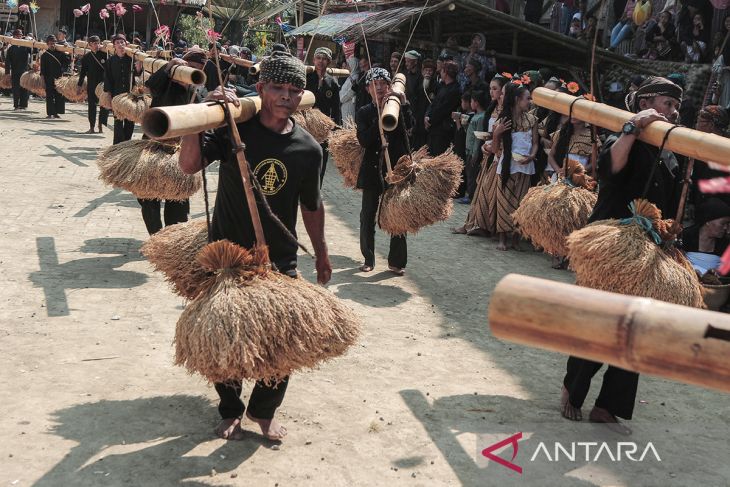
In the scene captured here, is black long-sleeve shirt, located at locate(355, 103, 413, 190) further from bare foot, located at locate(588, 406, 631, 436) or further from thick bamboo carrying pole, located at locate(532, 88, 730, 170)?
bare foot, located at locate(588, 406, 631, 436)

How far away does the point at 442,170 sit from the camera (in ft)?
26.4

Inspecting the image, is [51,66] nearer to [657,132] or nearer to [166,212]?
[166,212]

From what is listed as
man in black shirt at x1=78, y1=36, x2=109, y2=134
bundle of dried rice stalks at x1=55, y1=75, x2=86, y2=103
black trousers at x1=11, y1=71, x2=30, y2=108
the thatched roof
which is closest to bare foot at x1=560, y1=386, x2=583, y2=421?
the thatched roof

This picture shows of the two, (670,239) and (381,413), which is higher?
(670,239)

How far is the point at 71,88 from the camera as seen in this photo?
64.7 feet

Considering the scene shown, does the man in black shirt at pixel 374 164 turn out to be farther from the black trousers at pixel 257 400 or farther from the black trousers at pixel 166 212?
the black trousers at pixel 257 400

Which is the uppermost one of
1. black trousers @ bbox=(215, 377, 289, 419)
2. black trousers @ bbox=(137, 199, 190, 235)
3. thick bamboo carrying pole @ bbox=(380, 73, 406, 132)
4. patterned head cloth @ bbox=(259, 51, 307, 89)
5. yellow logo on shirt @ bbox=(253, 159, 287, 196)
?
patterned head cloth @ bbox=(259, 51, 307, 89)

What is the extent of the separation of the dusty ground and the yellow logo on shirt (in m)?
1.31

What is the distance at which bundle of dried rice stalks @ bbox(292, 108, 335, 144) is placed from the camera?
444 inches

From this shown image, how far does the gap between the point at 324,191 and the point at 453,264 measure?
429cm

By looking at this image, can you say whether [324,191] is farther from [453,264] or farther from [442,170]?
[442,170]

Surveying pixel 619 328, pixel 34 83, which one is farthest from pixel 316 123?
pixel 34 83

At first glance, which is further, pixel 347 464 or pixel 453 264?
pixel 453 264

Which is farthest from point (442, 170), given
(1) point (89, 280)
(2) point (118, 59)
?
(2) point (118, 59)
